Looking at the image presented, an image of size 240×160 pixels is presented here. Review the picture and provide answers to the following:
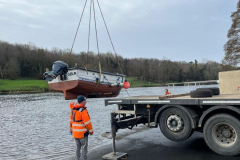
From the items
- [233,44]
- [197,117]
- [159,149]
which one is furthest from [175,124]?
[233,44]

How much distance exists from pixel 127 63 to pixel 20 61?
50.6 meters

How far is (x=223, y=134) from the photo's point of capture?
5.43 metres

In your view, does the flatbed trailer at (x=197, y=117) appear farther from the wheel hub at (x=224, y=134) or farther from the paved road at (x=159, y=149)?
the paved road at (x=159, y=149)

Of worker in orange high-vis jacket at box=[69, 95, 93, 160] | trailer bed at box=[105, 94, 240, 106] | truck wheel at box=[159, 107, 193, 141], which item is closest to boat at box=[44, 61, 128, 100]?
trailer bed at box=[105, 94, 240, 106]

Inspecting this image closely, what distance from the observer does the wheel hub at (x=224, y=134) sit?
5359 millimetres

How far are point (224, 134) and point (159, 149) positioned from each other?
1811mm

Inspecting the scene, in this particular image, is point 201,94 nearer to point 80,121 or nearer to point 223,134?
point 223,134

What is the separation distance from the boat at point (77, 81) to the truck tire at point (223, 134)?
647cm

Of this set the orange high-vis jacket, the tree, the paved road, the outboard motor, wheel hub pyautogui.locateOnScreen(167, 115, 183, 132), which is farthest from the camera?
the tree

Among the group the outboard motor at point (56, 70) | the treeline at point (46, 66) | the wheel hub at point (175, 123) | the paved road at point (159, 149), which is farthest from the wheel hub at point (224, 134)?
the treeline at point (46, 66)

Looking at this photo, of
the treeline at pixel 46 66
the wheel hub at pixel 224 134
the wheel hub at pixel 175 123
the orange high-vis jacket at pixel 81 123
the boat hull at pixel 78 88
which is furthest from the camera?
the treeline at pixel 46 66

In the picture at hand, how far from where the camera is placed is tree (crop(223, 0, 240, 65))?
3395cm

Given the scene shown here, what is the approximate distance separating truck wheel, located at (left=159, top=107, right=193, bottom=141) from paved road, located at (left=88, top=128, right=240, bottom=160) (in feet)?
1.52

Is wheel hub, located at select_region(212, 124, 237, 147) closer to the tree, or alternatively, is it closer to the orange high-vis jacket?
the orange high-vis jacket
